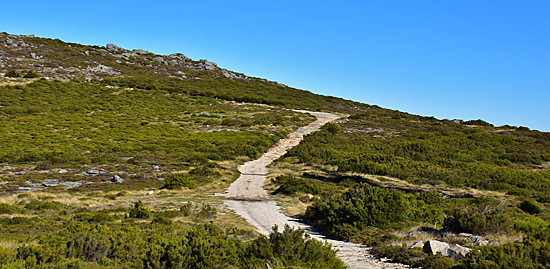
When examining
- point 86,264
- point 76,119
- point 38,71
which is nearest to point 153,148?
point 76,119

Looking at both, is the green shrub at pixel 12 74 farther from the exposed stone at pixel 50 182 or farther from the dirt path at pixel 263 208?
the exposed stone at pixel 50 182

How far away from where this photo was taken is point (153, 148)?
108 feet

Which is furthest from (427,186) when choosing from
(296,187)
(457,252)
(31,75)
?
(31,75)

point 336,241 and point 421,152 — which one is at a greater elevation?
point 421,152

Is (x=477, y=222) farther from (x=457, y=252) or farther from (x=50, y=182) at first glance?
(x=50, y=182)

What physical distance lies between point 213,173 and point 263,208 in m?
9.50

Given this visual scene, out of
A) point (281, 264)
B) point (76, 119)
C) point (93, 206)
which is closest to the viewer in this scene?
point (281, 264)

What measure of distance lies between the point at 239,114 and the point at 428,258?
155ft

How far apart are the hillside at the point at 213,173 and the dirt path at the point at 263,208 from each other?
1.71ft

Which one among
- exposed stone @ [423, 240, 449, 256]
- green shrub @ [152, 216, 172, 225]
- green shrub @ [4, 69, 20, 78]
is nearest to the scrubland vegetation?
exposed stone @ [423, 240, 449, 256]

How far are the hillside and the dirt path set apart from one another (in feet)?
1.71

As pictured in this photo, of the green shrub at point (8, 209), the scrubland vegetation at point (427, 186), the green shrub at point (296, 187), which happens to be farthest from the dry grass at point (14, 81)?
the green shrub at point (296, 187)

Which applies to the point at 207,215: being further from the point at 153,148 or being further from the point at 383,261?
the point at 153,148

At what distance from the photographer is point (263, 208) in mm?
15820
